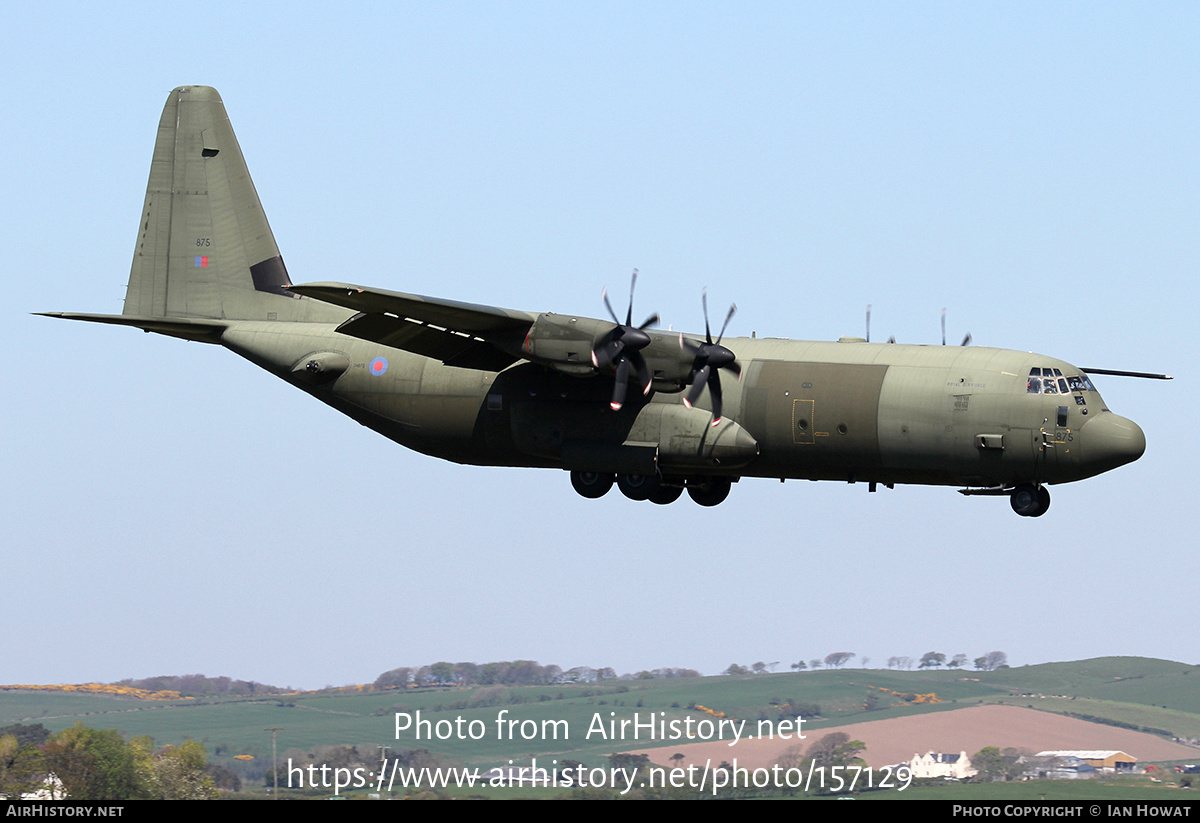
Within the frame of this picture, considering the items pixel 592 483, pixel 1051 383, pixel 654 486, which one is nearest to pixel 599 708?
pixel 592 483

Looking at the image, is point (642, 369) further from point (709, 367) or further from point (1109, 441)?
point (1109, 441)

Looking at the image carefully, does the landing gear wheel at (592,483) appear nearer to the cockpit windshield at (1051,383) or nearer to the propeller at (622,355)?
the propeller at (622,355)

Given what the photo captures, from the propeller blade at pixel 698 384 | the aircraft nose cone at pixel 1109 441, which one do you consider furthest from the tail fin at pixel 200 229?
the aircraft nose cone at pixel 1109 441

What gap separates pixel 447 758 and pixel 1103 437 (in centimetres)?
5814

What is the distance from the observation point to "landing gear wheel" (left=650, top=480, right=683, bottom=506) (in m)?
36.2

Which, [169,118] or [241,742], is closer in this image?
[169,118]

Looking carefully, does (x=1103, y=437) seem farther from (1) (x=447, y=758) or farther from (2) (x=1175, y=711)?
(2) (x=1175, y=711)

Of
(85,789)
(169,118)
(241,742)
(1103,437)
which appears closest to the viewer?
(1103,437)

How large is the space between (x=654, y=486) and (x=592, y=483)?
4.99 ft

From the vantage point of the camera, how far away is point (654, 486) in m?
35.2

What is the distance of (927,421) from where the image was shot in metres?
31.8
